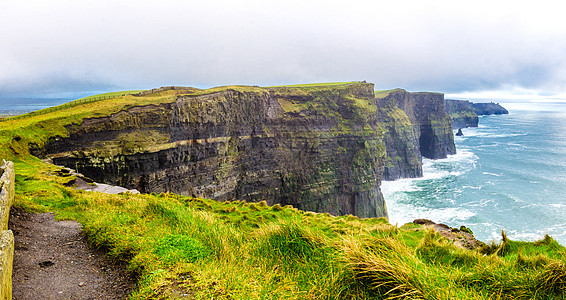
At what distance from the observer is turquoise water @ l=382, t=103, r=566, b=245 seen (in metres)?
46.0

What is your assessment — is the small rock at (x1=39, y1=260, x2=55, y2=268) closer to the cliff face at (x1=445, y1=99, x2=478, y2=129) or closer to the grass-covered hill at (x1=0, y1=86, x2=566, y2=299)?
the grass-covered hill at (x1=0, y1=86, x2=566, y2=299)

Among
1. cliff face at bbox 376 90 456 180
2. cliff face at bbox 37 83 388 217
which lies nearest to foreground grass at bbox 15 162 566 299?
cliff face at bbox 37 83 388 217

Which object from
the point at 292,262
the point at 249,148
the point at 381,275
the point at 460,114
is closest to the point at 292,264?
the point at 292,262

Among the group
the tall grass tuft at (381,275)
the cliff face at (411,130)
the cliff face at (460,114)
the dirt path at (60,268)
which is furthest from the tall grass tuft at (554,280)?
the cliff face at (460,114)

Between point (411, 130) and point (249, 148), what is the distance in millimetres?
65988

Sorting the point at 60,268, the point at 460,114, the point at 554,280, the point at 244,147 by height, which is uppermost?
the point at 460,114

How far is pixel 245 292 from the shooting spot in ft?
16.5

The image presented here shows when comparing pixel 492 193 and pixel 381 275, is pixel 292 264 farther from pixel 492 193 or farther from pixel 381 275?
pixel 492 193

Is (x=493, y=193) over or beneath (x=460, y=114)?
beneath

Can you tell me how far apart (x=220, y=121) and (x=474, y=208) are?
51027mm

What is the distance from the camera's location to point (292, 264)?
6.31m

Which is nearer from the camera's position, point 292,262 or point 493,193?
point 292,262

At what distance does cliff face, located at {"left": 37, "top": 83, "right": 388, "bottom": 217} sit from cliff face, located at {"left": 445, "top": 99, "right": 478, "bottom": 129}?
152 meters

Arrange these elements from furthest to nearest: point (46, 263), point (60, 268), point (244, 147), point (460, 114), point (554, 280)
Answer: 1. point (460, 114)
2. point (244, 147)
3. point (46, 263)
4. point (60, 268)
5. point (554, 280)
